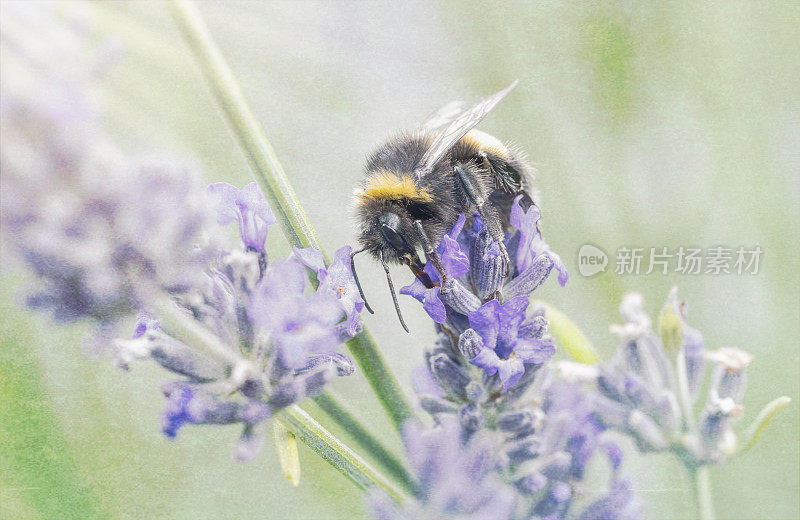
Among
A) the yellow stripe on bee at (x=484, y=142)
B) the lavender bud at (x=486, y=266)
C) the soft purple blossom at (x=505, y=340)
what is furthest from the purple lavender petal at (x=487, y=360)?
the yellow stripe on bee at (x=484, y=142)

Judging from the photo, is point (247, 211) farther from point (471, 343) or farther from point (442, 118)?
point (442, 118)

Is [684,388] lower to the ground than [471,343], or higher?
lower

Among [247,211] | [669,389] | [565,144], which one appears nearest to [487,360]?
[247,211]

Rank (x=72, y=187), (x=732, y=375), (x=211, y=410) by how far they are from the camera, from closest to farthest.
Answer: (x=72, y=187), (x=211, y=410), (x=732, y=375)

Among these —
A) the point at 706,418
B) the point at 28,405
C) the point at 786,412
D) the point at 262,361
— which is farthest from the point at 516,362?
the point at 786,412

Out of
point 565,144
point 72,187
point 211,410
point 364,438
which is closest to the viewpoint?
point 72,187

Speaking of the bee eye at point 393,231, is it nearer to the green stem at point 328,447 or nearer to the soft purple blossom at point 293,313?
the soft purple blossom at point 293,313

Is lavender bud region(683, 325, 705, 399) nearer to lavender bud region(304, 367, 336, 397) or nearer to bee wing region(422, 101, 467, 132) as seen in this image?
bee wing region(422, 101, 467, 132)
